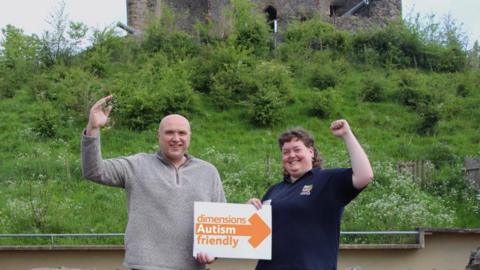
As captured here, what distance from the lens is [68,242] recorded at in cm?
1082

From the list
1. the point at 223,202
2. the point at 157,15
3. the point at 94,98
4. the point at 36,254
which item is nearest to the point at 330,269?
the point at 223,202

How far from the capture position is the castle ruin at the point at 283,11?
2542 centimetres

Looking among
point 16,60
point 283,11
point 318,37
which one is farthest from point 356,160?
point 283,11

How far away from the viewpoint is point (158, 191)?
412cm

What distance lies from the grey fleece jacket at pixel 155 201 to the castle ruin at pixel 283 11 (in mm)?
20824

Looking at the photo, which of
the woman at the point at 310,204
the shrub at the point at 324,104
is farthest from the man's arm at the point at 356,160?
the shrub at the point at 324,104

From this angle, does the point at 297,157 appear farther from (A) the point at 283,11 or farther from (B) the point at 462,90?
(A) the point at 283,11

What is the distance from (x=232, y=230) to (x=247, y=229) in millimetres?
92

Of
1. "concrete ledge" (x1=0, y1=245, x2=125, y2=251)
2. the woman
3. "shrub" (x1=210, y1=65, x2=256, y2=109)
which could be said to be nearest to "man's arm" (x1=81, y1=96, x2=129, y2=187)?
the woman

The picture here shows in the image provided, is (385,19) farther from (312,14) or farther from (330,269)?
(330,269)

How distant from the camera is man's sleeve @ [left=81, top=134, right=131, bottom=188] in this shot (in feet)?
13.4

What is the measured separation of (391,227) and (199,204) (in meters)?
7.59

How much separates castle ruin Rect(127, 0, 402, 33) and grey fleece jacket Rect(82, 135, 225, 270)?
2082 centimetres

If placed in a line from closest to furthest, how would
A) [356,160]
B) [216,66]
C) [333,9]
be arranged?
[356,160] → [216,66] → [333,9]
